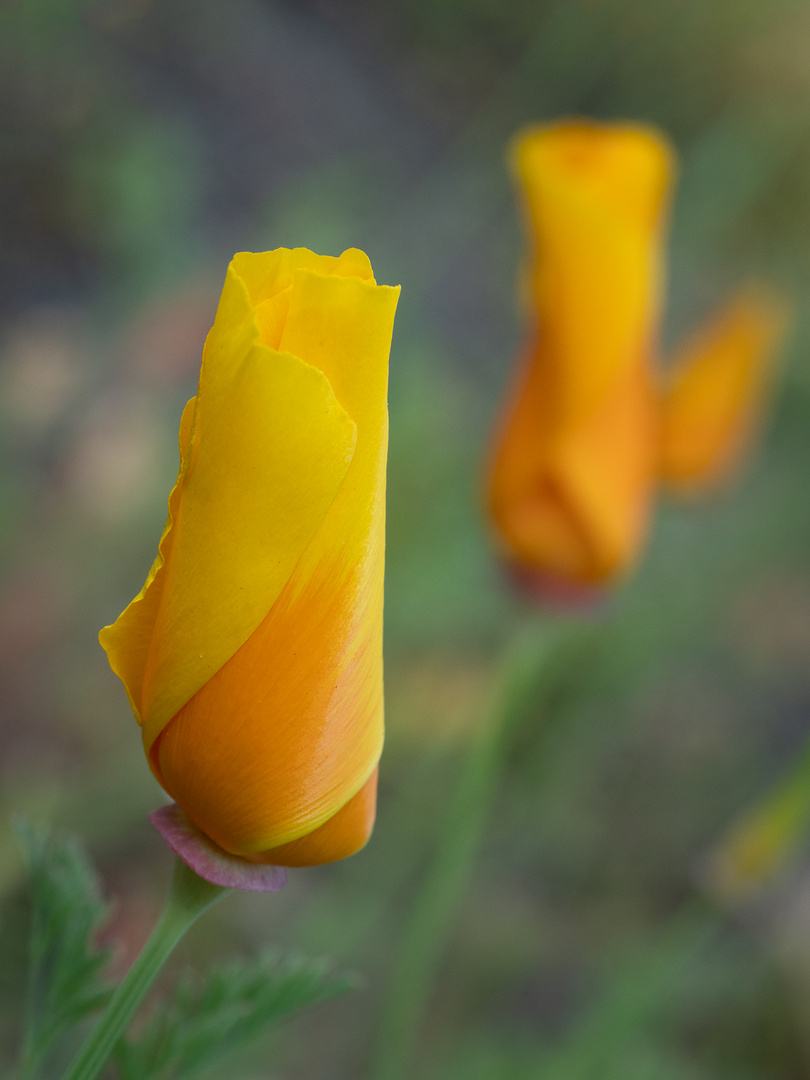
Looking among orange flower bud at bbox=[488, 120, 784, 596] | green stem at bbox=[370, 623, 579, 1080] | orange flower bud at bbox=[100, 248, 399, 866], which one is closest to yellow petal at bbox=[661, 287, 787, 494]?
orange flower bud at bbox=[488, 120, 784, 596]

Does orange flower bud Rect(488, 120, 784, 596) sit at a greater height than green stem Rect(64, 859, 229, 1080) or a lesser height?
greater

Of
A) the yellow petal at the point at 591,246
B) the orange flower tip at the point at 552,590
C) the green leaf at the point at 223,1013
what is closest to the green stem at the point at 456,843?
the orange flower tip at the point at 552,590

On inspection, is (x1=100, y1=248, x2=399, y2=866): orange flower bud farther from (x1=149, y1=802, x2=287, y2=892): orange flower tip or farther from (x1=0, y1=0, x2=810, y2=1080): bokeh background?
(x1=0, y1=0, x2=810, y2=1080): bokeh background

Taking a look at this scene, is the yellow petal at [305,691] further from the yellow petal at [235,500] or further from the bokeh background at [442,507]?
the bokeh background at [442,507]

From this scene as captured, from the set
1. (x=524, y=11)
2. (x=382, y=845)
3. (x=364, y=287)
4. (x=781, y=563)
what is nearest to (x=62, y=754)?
(x=382, y=845)

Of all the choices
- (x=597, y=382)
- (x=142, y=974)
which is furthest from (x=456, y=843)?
(x=142, y=974)
